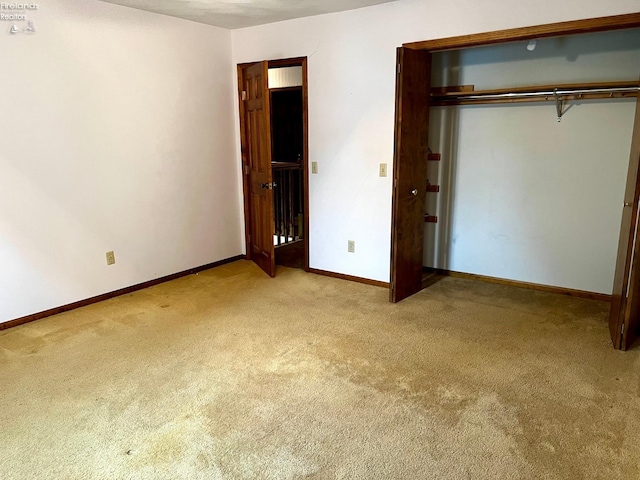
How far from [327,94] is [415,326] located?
228cm

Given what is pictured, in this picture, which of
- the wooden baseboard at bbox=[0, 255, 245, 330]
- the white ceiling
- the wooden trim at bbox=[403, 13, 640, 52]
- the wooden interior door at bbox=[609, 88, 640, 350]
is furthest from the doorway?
the wooden interior door at bbox=[609, 88, 640, 350]

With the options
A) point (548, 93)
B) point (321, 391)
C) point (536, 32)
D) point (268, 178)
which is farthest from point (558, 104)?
Answer: point (321, 391)

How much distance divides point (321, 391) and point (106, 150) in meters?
A: 2.72

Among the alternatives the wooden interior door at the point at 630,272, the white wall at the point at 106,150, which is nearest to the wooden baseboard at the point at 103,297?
the white wall at the point at 106,150

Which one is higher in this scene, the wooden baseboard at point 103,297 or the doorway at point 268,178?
the doorway at point 268,178

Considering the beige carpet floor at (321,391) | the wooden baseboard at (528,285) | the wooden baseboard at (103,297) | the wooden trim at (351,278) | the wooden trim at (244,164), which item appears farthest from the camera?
the wooden trim at (244,164)

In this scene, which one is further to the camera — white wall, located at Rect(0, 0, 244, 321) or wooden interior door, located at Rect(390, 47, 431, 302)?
wooden interior door, located at Rect(390, 47, 431, 302)

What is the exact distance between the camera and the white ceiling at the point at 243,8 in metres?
3.62

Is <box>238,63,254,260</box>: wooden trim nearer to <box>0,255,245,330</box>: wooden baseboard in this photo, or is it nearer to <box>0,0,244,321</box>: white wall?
<box>0,0,244,321</box>: white wall

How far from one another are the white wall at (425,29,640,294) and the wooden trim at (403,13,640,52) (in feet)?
2.32

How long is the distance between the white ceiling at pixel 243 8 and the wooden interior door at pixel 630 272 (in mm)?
2288

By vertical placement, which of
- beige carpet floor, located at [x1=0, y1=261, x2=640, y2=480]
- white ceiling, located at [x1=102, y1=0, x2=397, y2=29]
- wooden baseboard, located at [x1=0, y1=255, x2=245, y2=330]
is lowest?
beige carpet floor, located at [x1=0, y1=261, x2=640, y2=480]

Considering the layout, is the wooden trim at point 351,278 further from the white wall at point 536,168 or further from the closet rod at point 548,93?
the closet rod at point 548,93

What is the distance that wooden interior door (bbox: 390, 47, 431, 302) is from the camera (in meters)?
3.49
